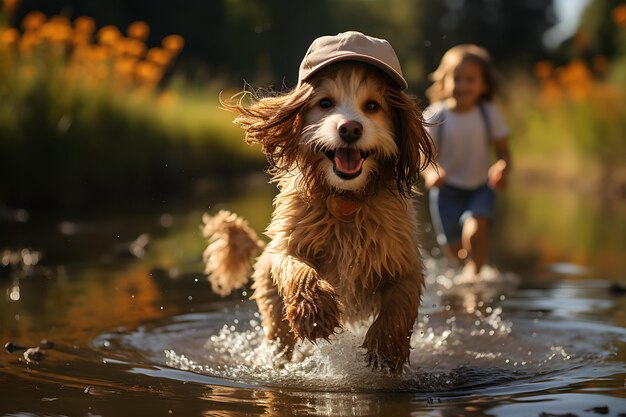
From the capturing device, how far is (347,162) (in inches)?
184

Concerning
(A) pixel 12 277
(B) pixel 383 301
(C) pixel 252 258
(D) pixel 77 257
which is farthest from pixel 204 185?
(B) pixel 383 301

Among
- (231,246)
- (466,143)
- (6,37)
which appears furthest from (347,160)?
(6,37)

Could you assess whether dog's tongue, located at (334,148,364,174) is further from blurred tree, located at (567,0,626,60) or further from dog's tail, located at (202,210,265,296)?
blurred tree, located at (567,0,626,60)

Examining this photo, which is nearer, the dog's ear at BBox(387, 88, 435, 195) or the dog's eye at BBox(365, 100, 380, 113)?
the dog's eye at BBox(365, 100, 380, 113)

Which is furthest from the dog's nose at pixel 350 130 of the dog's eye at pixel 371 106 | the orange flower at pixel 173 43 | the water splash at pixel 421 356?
the orange flower at pixel 173 43

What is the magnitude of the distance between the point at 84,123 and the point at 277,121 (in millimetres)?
8067

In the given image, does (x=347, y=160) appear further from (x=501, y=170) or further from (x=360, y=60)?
(x=501, y=170)

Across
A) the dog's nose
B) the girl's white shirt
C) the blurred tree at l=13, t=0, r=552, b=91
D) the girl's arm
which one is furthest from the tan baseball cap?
the blurred tree at l=13, t=0, r=552, b=91

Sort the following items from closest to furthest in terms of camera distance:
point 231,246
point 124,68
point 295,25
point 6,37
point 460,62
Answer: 1. point 231,246
2. point 460,62
3. point 6,37
4. point 124,68
5. point 295,25

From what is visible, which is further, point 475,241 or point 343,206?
point 475,241

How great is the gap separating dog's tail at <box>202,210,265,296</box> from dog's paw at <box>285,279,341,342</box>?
4.50ft

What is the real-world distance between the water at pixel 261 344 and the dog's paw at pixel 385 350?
0.17ft

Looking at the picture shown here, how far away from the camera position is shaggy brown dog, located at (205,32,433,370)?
15.2 ft

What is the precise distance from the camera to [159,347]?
5.62 m
